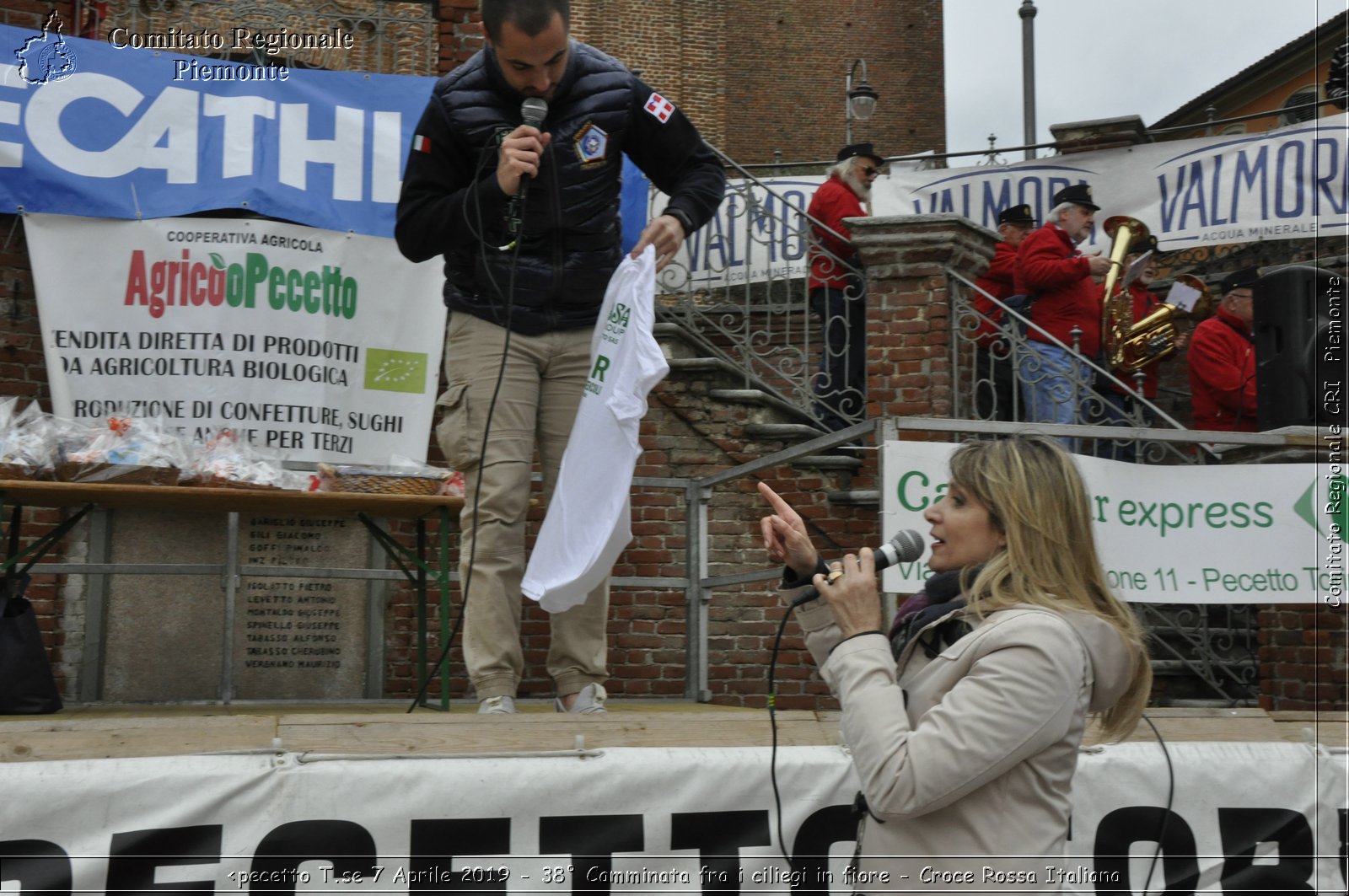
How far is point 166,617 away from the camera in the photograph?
6.65 m

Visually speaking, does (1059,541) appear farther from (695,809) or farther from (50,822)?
(50,822)

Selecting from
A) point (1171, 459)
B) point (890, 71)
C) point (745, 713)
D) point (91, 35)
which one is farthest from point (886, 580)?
point (890, 71)

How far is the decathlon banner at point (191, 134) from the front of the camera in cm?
677

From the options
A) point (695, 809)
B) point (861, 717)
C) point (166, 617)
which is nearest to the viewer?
point (861, 717)

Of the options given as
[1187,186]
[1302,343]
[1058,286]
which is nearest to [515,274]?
[1302,343]

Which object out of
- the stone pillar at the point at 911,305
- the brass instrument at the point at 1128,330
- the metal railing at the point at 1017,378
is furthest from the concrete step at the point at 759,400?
the brass instrument at the point at 1128,330

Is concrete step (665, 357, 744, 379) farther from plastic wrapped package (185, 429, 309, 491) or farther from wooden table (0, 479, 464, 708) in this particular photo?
plastic wrapped package (185, 429, 309, 491)

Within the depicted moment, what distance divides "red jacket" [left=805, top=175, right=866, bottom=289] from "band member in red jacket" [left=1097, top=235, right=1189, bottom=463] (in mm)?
1641

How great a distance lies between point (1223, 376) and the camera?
27.4 ft

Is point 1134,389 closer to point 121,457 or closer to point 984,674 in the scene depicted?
point 121,457

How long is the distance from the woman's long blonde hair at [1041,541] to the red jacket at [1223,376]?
19.6 feet

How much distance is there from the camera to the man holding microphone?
4527mm

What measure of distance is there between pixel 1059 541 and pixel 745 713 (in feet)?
6.06

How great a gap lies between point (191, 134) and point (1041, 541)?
5.61 m
